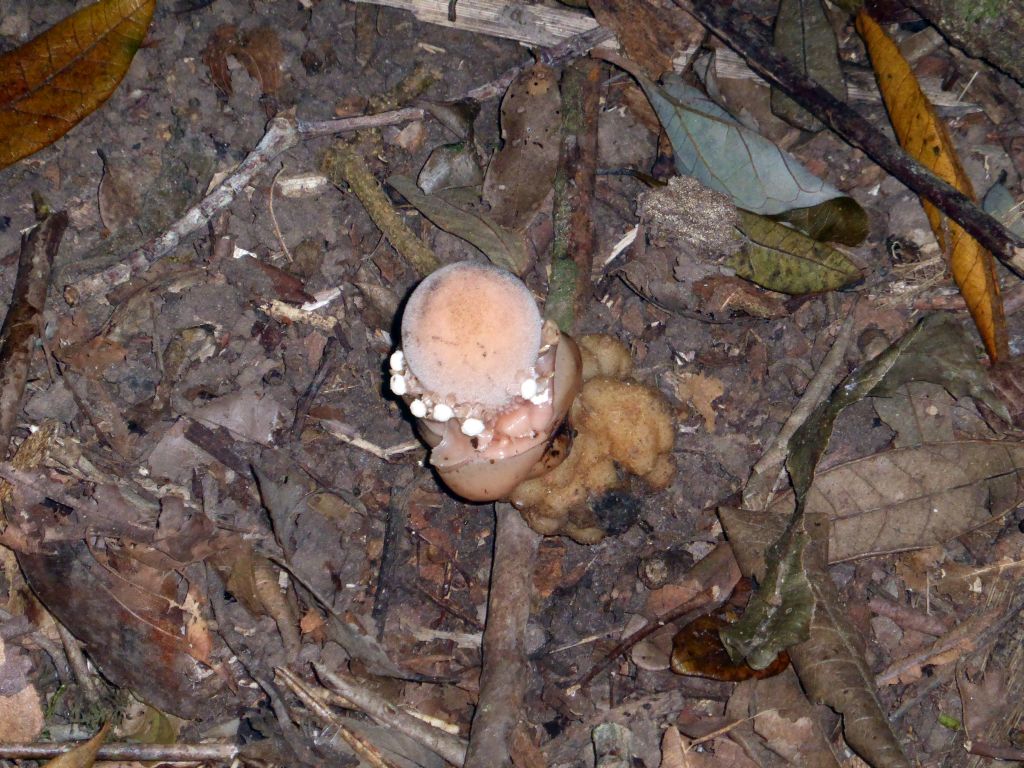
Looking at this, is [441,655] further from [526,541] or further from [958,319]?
[958,319]

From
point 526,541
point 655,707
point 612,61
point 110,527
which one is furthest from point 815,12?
point 110,527

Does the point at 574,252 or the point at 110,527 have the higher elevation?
the point at 574,252

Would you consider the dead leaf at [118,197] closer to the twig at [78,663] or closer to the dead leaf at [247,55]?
the dead leaf at [247,55]

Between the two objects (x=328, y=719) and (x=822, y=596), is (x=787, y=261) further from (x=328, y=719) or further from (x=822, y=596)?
(x=328, y=719)

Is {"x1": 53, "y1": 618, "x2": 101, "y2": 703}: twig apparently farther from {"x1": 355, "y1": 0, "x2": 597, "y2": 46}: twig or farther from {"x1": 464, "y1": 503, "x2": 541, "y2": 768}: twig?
{"x1": 355, "y1": 0, "x2": 597, "y2": 46}: twig

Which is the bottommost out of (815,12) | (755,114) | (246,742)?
(246,742)

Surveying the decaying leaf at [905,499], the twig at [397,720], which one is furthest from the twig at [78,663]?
the decaying leaf at [905,499]
